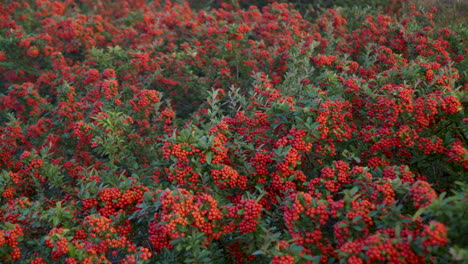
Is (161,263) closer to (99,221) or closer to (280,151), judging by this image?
(99,221)

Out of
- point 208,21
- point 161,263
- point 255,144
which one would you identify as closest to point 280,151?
point 255,144

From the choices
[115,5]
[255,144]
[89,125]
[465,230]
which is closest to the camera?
[465,230]

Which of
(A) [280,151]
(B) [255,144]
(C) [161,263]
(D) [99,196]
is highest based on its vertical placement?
(A) [280,151]

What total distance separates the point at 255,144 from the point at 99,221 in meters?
1.75

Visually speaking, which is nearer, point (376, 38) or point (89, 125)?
Answer: point (89, 125)

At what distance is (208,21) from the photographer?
8242mm

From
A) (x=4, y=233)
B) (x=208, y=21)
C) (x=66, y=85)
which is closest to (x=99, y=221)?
(x=4, y=233)

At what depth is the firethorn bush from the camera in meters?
3.11

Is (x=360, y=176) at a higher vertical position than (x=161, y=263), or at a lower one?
higher

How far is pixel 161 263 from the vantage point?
3.82 m

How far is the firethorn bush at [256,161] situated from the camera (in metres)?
3.11

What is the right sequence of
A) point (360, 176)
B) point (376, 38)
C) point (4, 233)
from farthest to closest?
point (376, 38) → point (4, 233) → point (360, 176)

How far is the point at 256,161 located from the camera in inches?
154

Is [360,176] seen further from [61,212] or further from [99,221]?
[61,212]
